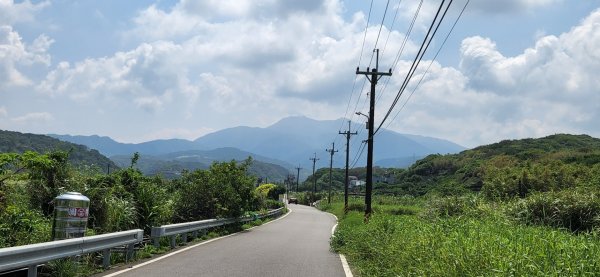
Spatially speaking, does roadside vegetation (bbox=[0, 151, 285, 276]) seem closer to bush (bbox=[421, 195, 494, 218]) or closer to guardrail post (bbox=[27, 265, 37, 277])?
guardrail post (bbox=[27, 265, 37, 277])

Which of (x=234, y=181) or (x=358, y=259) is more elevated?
(x=234, y=181)

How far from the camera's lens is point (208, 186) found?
22.7m

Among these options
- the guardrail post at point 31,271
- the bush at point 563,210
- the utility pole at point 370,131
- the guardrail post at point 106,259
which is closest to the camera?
the guardrail post at point 31,271

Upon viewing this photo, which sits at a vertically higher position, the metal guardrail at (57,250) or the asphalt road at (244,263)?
the metal guardrail at (57,250)

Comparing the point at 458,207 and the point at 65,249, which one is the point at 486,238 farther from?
the point at 458,207

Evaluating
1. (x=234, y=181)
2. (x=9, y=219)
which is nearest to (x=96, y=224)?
(x=9, y=219)

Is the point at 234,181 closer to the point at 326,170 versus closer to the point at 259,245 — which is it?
the point at 259,245

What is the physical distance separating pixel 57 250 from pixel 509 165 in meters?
71.7

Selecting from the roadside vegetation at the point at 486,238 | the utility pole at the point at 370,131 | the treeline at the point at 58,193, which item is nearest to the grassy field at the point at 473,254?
the roadside vegetation at the point at 486,238

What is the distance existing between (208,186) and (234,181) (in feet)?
8.17

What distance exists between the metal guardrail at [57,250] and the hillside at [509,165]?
33.5 m

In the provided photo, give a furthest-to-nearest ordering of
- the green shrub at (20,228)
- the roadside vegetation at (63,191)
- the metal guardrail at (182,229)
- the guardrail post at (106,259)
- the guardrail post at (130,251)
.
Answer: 1. the metal guardrail at (182,229)
2. the guardrail post at (130,251)
3. the guardrail post at (106,259)
4. the roadside vegetation at (63,191)
5. the green shrub at (20,228)

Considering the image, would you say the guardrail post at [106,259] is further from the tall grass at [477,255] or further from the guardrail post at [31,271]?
the tall grass at [477,255]

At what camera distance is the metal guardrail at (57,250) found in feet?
23.3
